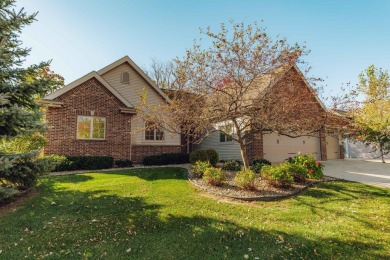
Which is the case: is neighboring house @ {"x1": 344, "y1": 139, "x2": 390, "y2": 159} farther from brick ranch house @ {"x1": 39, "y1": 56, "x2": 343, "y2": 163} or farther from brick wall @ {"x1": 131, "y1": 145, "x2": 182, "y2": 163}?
brick wall @ {"x1": 131, "y1": 145, "x2": 182, "y2": 163}

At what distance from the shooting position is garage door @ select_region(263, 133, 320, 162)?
15031mm

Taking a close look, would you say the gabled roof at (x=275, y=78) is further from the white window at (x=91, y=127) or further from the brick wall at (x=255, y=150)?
the white window at (x=91, y=127)

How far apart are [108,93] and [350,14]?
42.5ft

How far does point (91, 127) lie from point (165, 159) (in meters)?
4.92

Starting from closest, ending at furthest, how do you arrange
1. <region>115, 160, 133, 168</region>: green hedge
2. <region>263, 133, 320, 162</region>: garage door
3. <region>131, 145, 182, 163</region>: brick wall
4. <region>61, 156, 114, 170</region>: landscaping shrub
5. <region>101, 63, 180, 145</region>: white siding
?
1. <region>61, 156, 114, 170</region>: landscaping shrub
2. <region>115, 160, 133, 168</region>: green hedge
3. <region>263, 133, 320, 162</region>: garage door
4. <region>131, 145, 182, 163</region>: brick wall
5. <region>101, 63, 180, 145</region>: white siding

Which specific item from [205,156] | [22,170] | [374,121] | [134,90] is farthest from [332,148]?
[22,170]

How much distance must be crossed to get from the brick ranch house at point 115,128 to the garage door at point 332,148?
145 mm

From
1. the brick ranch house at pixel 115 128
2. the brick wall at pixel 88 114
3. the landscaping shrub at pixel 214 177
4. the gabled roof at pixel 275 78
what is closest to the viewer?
the landscaping shrub at pixel 214 177

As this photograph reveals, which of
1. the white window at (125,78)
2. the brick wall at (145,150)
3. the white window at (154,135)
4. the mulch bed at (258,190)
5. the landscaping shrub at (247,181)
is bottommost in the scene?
the mulch bed at (258,190)

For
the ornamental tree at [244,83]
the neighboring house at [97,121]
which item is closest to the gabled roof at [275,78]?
the ornamental tree at [244,83]

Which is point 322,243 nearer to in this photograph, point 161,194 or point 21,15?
point 161,194

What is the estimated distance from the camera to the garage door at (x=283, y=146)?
15.0 meters

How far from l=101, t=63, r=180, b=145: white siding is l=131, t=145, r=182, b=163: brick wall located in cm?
29

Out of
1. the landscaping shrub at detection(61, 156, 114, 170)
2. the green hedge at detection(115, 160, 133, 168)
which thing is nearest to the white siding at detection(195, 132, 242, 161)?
the green hedge at detection(115, 160, 133, 168)
